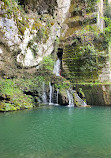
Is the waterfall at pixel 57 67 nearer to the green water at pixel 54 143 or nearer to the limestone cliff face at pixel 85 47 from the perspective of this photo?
the limestone cliff face at pixel 85 47

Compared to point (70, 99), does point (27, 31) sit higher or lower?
higher

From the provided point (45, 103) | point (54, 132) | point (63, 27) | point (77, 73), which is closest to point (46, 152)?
point (54, 132)

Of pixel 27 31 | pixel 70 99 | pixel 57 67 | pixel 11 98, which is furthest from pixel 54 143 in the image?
pixel 57 67

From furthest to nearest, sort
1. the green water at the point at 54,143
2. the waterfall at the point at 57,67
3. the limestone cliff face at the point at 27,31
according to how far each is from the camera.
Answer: the waterfall at the point at 57,67, the limestone cliff face at the point at 27,31, the green water at the point at 54,143

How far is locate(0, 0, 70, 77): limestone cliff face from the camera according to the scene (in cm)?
1009

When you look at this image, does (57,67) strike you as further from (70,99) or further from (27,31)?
(27,31)

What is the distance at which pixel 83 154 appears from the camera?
3.05 meters

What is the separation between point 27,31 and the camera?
38.3 feet

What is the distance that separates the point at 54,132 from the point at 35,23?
10.8 m

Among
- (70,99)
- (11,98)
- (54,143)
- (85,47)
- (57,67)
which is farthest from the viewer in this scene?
(57,67)

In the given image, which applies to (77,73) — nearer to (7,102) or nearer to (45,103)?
(45,103)

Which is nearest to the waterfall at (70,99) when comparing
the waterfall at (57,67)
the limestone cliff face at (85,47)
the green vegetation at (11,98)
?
the limestone cliff face at (85,47)

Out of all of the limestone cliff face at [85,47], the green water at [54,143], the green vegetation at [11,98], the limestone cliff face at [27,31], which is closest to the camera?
the green water at [54,143]

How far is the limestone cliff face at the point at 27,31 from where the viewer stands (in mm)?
10094
